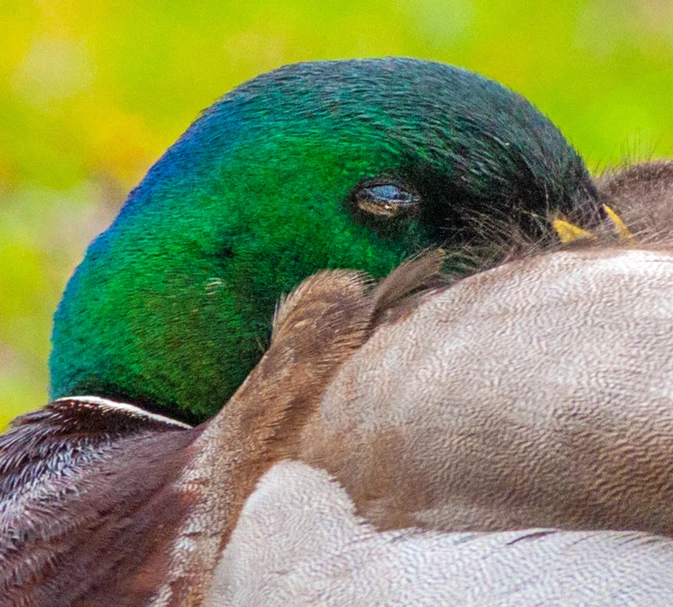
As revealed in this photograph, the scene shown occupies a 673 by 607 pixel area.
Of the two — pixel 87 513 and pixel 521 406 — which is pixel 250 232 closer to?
pixel 87 513

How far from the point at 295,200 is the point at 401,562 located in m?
0.63

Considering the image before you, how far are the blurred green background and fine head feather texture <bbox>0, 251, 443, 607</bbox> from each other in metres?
1.94

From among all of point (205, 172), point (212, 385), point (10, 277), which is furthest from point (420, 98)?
point (10, 277)

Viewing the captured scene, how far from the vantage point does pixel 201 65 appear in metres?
3.93

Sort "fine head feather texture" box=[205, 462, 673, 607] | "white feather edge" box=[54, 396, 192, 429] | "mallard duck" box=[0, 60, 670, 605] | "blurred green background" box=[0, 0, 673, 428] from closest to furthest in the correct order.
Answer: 1. "fine head feather texture" box=[205, 462, 673, 607]
2. "mallard duck" box=[0, 60, 670, 605]
3. "white feather edge" box=[54, 396, 192, 429]
4. "blurred green background" box=[0, 0, 673, 428]

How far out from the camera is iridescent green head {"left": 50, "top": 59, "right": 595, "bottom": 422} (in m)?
1.66

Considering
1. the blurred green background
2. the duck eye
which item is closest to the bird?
the duck eye

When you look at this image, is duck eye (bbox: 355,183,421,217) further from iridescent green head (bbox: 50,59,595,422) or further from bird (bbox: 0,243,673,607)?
bird (bbox: 0,243,673,607)

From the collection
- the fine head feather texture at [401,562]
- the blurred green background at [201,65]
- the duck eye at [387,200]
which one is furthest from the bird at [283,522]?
the blurred green background at [201,65]

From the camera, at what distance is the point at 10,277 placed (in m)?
3.35

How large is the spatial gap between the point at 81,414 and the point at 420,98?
67 cm

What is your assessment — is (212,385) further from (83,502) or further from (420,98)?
(420,98)

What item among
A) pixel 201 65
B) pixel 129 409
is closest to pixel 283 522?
pixel 129 409

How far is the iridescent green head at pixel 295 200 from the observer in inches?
65.5
